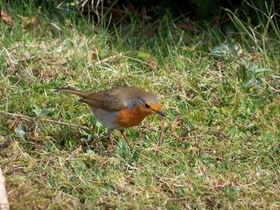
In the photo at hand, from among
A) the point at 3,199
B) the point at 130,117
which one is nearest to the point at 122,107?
the point at 130,117

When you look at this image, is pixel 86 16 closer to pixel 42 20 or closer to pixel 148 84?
pixel 42 20

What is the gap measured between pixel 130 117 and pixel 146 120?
49 cm

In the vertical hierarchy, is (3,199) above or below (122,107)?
above

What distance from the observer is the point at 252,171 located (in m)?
5.12

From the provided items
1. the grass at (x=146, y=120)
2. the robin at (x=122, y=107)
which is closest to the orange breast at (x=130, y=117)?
the robin at (x=122, y=107)

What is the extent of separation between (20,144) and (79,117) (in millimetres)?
617

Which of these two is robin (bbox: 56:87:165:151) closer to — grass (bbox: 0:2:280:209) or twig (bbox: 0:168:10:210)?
grass (bbox: 0:2:280:209)

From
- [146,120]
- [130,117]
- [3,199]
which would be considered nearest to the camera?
[3,199]

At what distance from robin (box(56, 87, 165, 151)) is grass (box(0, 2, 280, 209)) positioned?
0.17 metres

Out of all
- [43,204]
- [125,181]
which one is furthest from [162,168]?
[43,204]

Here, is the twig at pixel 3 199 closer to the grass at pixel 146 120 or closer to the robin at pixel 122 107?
the grass at pixel 146 120

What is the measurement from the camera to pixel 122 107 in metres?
5.51

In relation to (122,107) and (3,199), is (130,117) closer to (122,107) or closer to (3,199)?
(122,107)

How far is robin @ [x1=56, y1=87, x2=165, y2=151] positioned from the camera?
5.40 m
